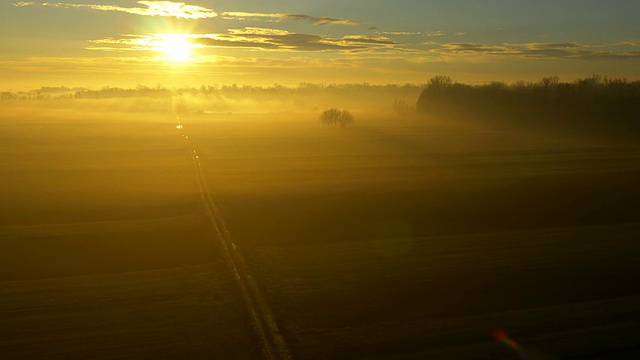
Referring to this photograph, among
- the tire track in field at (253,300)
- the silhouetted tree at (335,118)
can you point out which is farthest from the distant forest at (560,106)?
the tire track in field at (253,300)

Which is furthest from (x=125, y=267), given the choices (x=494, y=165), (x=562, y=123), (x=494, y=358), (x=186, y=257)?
(x=562, y=123)

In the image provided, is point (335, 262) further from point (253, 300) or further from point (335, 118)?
point (335, 118)

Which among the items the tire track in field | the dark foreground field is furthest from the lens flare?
the tire track in field

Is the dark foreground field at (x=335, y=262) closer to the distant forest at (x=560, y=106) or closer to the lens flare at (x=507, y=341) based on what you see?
the lens flare at (x=507, y=341)

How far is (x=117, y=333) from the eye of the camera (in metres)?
16.5

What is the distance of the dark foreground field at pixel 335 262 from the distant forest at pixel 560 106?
40.6m

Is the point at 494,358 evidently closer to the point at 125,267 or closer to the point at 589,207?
the point at 125,267

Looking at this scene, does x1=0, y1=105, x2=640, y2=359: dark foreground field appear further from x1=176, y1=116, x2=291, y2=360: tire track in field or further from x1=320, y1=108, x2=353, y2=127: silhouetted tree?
x1=320, y1=108, x2=353, y2=127: silhouetted tree

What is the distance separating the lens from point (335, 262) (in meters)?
23.6

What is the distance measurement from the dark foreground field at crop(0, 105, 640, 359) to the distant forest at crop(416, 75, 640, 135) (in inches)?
1599

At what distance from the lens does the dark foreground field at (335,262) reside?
16.2 m

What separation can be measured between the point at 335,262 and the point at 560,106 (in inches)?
3141

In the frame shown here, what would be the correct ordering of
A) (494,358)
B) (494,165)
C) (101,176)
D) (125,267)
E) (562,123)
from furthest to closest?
1. (562,123)
2. (494,165)
3. (101,176)
4. (125,267)
5. (494,358)

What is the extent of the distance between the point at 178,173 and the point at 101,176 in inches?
218
